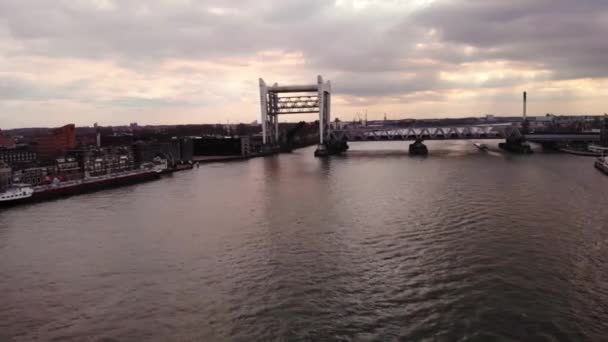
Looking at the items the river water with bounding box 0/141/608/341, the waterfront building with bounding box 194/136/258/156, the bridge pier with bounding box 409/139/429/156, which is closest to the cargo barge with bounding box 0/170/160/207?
the river water with bounding box 0/141/608/341

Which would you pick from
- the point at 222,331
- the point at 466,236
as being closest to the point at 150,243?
the point at 222,331

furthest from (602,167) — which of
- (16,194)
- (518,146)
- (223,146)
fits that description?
(223,146)

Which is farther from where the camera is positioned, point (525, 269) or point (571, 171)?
point (571, 171)

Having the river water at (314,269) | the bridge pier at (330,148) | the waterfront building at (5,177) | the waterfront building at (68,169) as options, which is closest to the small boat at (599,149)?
the river water at (314,269)

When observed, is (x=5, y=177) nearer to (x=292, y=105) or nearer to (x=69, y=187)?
(x=69, y=187)

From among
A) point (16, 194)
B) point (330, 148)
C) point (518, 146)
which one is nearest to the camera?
point (16, 194)

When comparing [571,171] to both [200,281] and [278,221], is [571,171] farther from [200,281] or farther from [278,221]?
[200,281]
